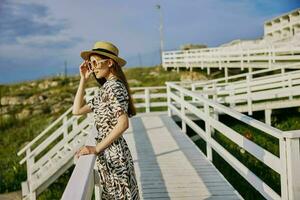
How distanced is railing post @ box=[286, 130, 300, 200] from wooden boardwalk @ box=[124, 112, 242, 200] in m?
2.35

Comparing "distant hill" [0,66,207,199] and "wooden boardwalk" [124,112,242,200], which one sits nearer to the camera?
"wooden boardwalk" [124,112,242,200]

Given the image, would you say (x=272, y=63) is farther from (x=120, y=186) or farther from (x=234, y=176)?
(x=120, y=186)

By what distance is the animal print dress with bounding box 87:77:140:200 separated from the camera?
3860 millimetres

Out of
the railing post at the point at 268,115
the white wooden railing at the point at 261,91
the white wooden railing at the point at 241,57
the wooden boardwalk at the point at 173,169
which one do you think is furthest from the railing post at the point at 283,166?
the white wooden railing at the point at 241,57

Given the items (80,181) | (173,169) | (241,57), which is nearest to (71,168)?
(173,169)

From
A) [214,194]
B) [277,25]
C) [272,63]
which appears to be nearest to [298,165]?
[214,194]

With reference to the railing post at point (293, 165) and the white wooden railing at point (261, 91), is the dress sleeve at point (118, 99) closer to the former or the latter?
the railing post at point (293, 165)

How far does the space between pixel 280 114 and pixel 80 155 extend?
12719 mm

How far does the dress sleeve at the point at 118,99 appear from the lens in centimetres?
378

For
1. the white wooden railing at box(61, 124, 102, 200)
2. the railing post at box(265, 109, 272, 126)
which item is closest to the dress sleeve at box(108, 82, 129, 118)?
the white wooden railing at box(61, 124, 102, 200)

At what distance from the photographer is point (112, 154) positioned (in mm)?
3920

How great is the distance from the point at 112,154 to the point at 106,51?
87 cm

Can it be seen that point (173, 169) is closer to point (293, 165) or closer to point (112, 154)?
point (293, 165)

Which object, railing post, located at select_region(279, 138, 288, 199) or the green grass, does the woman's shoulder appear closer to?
railing post, located at select_region(279, 138, 288, 199)
